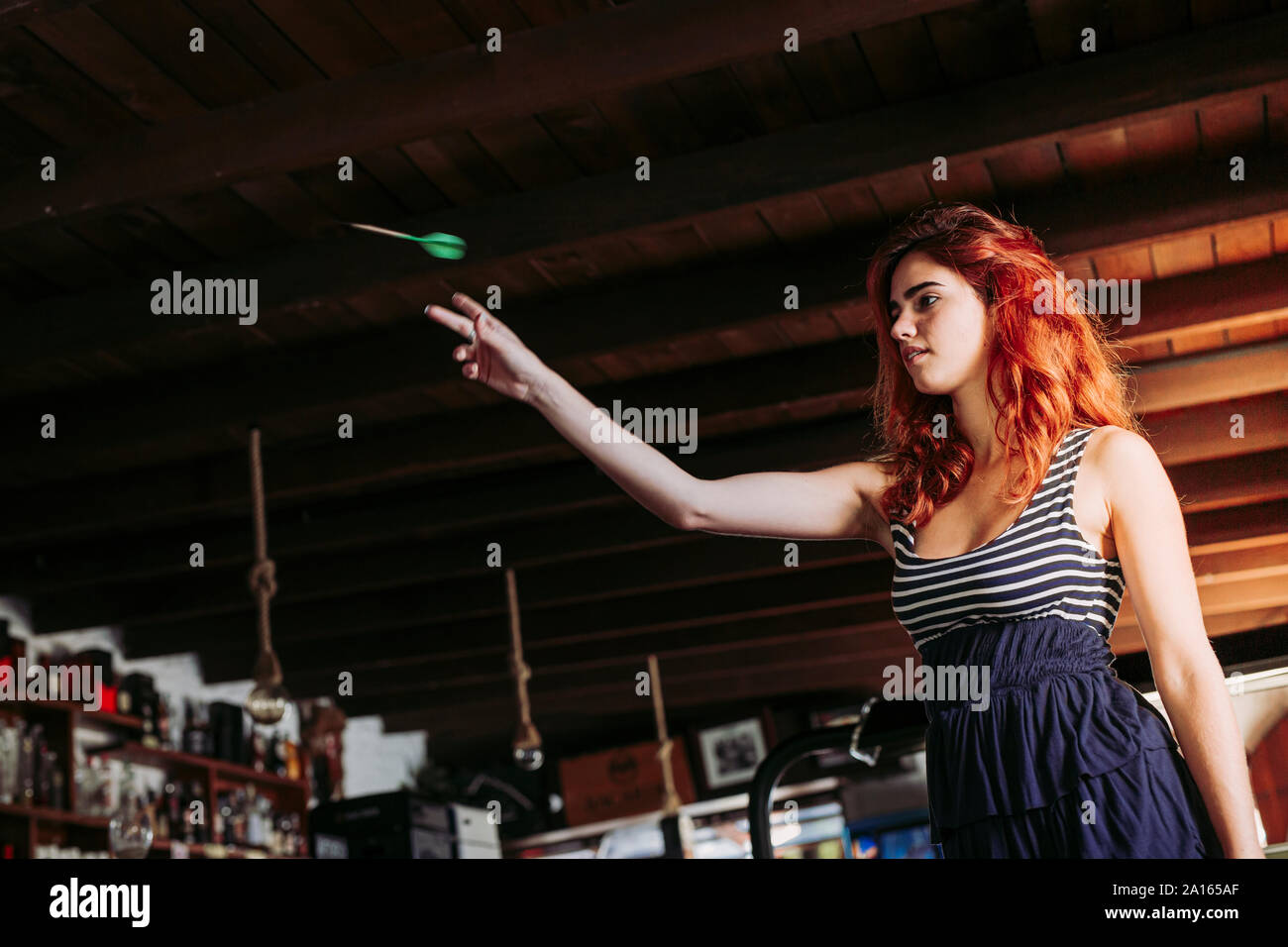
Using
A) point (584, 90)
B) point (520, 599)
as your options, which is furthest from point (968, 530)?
point (520, 599)

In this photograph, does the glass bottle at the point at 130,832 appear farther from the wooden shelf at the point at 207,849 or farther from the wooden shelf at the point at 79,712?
the wooden shelf at the point at 207,849

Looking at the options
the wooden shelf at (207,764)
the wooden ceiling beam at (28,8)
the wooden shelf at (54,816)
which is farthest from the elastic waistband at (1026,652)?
the wooden shelf at (207,764)

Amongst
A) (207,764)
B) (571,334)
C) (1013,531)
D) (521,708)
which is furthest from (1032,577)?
(207,764)

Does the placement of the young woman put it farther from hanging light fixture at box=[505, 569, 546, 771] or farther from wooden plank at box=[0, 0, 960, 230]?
hanging light fixture at box=[505, 569, 546, 771]

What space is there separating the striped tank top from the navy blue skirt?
0.05ft

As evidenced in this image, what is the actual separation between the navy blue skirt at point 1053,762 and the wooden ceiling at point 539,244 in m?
0.54

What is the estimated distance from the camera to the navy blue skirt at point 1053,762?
1.08m

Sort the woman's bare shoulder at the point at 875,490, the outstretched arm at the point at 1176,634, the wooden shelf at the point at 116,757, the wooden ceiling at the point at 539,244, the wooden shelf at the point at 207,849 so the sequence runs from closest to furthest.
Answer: the outstretched arm at the point at 1176,634 → the woman's bare shoulder at the point at 875,490 → the wooden ceiling at the point at 539,244 → the wooden shelf at the point at 116,757 → the wooden shelf at the point at 207,849

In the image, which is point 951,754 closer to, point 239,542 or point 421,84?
point 421,84

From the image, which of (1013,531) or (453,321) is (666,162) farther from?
(1013,531)

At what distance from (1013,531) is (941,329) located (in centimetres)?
23

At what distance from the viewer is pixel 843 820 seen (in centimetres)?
935

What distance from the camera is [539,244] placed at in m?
3.54
